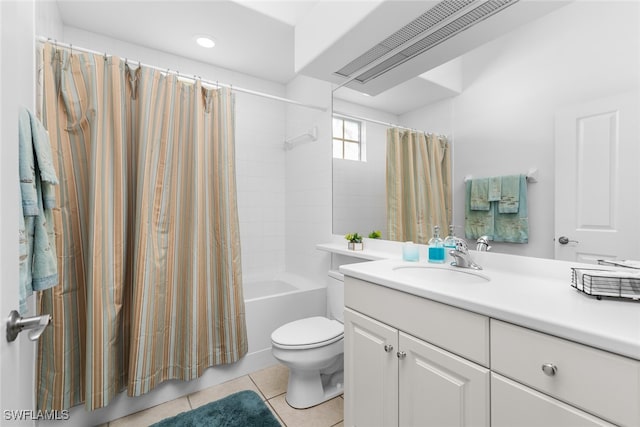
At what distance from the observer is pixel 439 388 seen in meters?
0.93

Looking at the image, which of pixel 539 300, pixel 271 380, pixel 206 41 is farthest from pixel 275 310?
pixel 206 41

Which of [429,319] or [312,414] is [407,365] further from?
[312,414]

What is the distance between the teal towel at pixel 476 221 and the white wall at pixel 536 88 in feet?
0.10

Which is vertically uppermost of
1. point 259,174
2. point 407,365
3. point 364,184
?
point 259,174

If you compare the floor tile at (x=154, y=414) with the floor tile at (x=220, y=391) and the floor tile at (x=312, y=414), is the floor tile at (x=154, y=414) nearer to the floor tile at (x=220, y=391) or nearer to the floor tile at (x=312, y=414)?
the floor tile at (x=220, y=391)

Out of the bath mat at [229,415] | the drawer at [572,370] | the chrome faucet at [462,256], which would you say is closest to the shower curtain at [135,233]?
the bath mat at [229,415]

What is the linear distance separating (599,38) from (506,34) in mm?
336

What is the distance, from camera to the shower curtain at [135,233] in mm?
1461

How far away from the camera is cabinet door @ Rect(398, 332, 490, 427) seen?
32.8 inches

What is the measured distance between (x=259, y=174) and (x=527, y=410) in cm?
259

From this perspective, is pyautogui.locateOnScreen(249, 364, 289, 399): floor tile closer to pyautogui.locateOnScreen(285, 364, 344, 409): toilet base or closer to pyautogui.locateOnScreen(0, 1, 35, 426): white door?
pyautogui.locateOnScreen(285, 364, 344, 409): toilet base

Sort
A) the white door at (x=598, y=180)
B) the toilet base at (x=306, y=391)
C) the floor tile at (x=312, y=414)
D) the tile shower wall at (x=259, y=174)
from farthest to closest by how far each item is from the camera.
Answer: the tile shower wall at (x=259, y=174) → the toilet base at (x=306, y=391) → the floor tile at (x=312, y=414) → the white door at (x=598, y=180)

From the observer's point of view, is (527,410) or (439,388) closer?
(527,410)

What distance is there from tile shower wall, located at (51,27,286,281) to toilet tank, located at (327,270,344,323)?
1.10 metres
